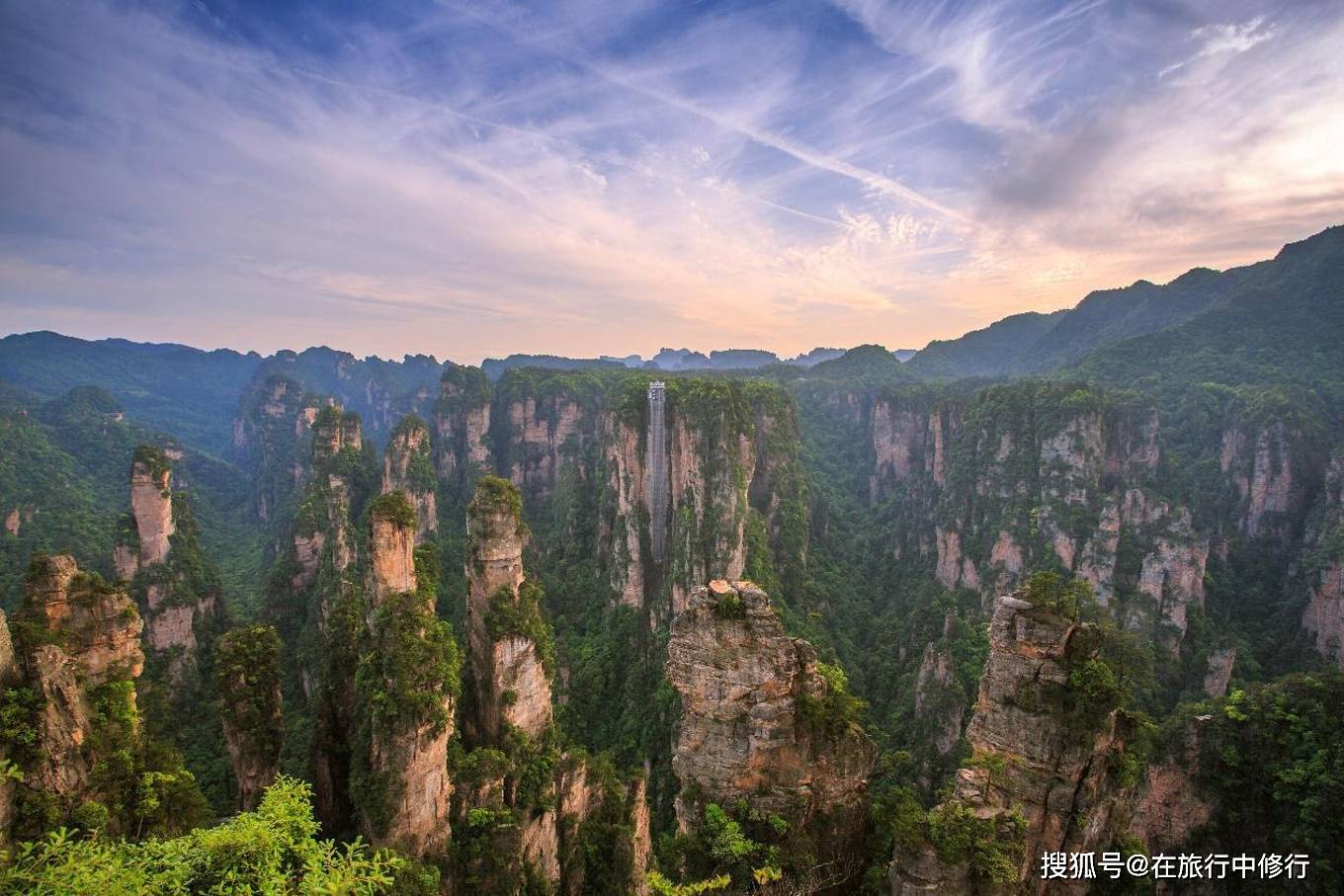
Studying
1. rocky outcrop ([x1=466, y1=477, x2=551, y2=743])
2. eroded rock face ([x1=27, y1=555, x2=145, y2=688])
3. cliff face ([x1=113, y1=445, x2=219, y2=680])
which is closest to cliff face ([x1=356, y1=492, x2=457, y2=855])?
rocky outcrop ([x1=466, y1=477, x2=551, y2=743])

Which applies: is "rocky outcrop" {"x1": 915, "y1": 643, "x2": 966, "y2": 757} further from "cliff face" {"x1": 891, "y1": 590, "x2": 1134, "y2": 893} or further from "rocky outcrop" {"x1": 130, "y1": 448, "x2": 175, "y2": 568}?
"rocky outcrop" {"x1": 130, "y1": 448, "x2": 175, "y2": 568}

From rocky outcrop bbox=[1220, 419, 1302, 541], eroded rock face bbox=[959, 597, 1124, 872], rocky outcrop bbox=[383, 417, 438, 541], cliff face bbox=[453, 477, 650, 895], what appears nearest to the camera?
eroded rock face bbox=[959, 597, 1124, 872]

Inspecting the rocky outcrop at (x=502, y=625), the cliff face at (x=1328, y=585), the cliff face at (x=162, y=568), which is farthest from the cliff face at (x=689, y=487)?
the cliff face at (x=1328, y=585)

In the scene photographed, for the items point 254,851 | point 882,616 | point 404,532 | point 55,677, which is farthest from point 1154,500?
point 55,677

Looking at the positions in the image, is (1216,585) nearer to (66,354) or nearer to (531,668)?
(531,668)

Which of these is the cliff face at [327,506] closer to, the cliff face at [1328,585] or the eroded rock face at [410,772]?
the eroded rock face at [410,772]

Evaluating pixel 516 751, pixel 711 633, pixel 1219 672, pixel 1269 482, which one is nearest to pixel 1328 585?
pixel 1219 672
